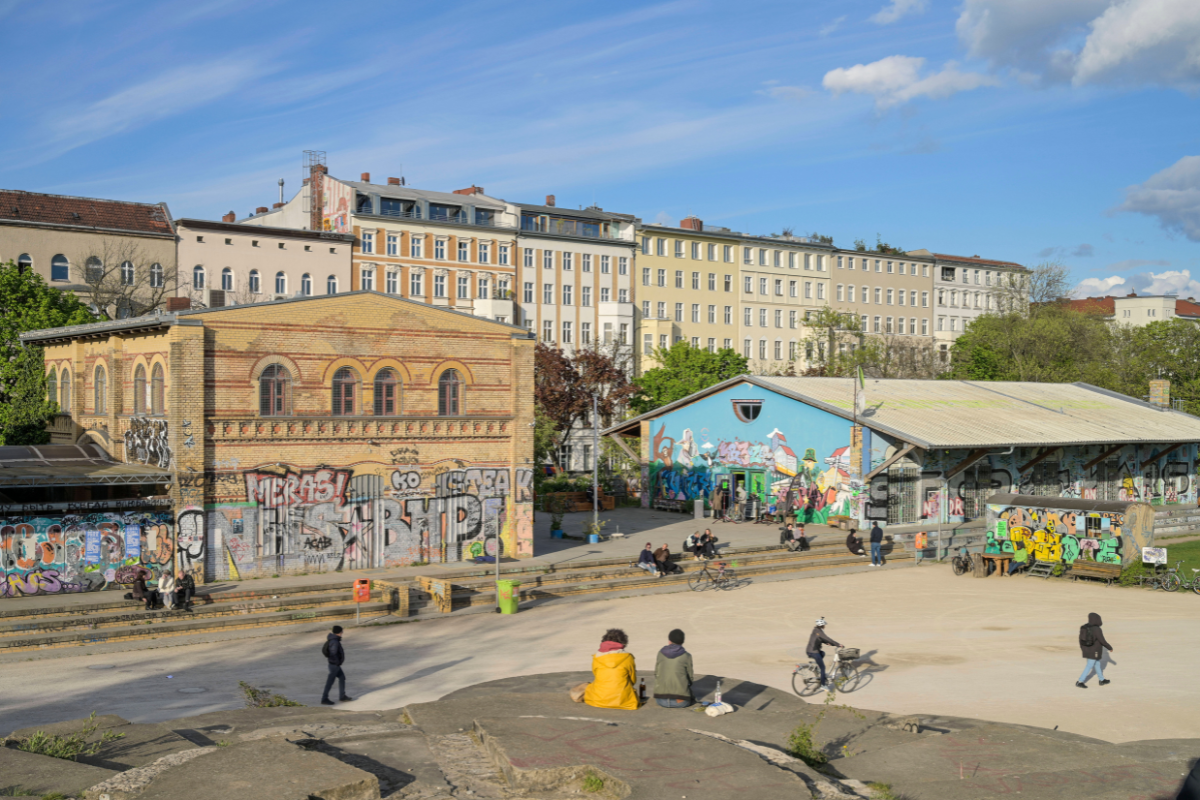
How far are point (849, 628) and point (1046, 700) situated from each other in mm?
7220

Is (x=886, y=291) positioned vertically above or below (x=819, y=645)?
above

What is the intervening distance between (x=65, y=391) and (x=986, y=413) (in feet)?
127

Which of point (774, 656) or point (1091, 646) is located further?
point (774, 656)

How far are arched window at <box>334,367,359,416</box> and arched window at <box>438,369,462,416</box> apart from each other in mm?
2829

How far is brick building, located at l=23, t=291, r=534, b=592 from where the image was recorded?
28.8 metres

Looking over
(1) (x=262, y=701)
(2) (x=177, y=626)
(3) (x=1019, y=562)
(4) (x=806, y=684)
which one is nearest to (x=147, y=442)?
(2) (x=177, y=626)

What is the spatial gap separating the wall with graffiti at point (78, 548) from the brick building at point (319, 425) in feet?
1.05

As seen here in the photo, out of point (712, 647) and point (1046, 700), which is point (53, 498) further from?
point (1046, 700)

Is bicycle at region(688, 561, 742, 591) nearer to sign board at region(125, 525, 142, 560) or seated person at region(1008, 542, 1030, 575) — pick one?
seated person at region(1008, 542, 1030, 575)

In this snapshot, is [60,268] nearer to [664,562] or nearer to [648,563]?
[648,563]

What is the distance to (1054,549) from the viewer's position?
34156 mm

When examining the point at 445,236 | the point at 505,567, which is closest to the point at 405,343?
the point at 505,567

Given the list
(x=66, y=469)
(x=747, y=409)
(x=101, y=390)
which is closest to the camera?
(x=66, y=469)

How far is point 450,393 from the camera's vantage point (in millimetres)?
33219
